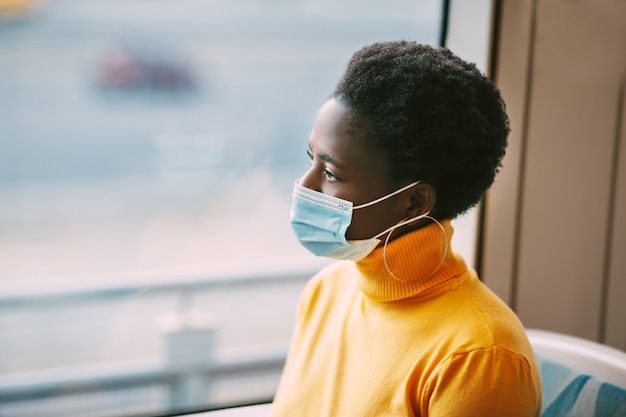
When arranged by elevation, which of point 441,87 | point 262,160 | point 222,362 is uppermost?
point 441,87

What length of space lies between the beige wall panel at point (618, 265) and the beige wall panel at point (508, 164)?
1.04ft

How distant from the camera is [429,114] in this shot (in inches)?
43.0

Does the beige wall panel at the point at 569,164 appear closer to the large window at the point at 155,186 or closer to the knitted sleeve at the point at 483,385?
the large window at the point at 155,186

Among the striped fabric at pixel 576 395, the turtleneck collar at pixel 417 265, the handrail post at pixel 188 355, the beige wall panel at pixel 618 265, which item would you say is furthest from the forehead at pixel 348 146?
the handrail post at pixel 188 355

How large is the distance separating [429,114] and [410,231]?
0.77ft

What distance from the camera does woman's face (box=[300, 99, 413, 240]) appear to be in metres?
1.15

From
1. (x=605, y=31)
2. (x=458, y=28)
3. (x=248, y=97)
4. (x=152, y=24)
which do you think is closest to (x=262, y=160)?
(x=248, y=97)

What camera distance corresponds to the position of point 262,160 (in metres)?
2.87

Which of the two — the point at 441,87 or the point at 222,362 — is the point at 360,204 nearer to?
the point at 441,87

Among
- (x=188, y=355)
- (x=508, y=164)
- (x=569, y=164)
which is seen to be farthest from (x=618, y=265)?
(x=188, y=355)

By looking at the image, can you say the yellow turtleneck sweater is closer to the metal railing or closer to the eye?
the eye

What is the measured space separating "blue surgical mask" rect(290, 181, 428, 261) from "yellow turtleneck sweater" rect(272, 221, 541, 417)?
0.11ft

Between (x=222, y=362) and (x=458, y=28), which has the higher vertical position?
(x=458, y=28)

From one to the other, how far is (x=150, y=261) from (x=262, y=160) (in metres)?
0.87
